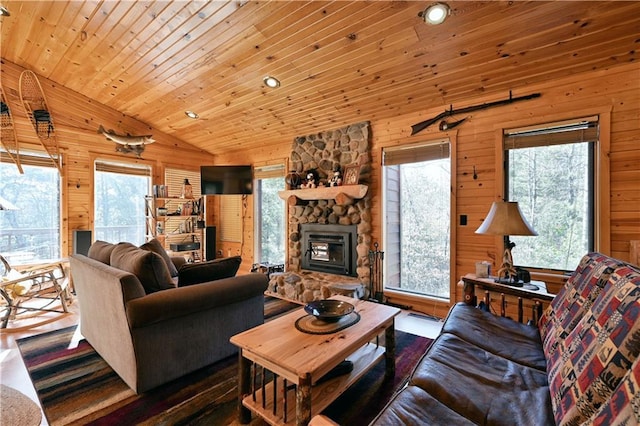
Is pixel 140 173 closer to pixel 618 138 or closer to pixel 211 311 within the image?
pixel 211 311

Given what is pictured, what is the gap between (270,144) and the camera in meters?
5.41

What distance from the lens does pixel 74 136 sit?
15.2ft

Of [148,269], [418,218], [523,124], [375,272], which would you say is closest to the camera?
[148,269]

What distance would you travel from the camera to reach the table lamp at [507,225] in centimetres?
235

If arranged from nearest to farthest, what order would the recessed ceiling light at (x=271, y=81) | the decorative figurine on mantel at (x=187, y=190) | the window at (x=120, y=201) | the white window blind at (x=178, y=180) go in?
the recessed ceiling light at (x=271, y=81) < the window at (x=120, y=201) < the decorative figurine on mantel at (x=187, y=190) < the white window blind at (x=178, y=180)

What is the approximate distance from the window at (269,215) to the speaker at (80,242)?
2672 millimetres

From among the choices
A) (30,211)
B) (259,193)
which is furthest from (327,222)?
(30,211)

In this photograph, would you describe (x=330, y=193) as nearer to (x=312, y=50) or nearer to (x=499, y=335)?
(x=312, y=50)

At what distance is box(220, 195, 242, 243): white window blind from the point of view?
596 cm

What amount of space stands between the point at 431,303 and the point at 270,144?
3806mm

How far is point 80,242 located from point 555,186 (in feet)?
20.8

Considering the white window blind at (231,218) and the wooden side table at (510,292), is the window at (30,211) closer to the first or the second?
the white window blind at (231,218)

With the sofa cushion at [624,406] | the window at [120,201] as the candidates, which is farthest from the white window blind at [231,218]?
the sofa cushion at [624,406]

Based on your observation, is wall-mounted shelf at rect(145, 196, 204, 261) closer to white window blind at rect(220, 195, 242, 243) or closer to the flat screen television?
the flat screen television
